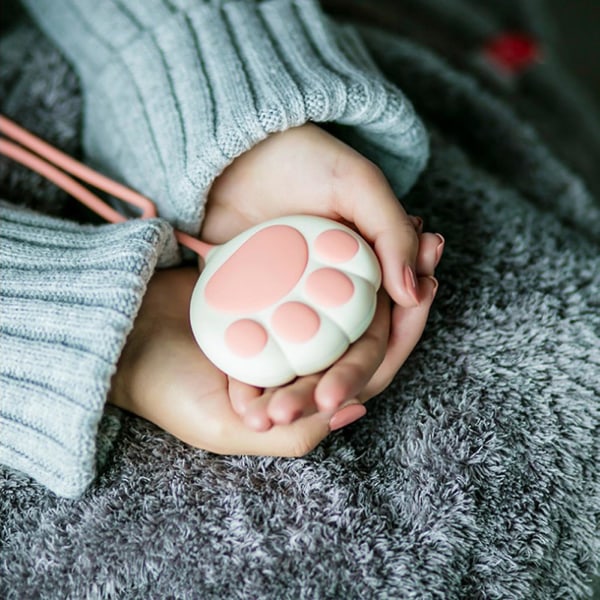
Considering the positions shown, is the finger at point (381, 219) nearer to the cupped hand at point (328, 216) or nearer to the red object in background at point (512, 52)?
the cupped hand at point (328, 216)

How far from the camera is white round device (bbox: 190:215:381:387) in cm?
47

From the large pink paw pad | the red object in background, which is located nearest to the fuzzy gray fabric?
the large pink paw pad

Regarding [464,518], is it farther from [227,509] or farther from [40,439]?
[40,439]

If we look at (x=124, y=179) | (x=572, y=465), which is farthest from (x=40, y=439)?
(x=572, y=465)

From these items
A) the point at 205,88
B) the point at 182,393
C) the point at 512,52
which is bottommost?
the point at 512,52

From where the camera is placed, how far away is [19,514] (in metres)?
0.53

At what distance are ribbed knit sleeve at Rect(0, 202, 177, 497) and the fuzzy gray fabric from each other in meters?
0.04

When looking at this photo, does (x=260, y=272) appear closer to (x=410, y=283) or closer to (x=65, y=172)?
(x=410, y=283)

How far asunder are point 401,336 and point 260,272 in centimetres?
13

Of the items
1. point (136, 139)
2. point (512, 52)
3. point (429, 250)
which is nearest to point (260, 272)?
point (429, 250)

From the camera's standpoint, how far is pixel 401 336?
552 mm

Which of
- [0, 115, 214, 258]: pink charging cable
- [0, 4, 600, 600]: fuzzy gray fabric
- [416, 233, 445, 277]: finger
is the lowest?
[0, 4, 600, 600]: fuzzy gray fabric

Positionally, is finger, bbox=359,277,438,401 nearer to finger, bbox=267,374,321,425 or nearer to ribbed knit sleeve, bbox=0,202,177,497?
finger, bbox=267,374,321,425

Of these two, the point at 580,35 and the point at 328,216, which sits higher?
the point at 328,216
